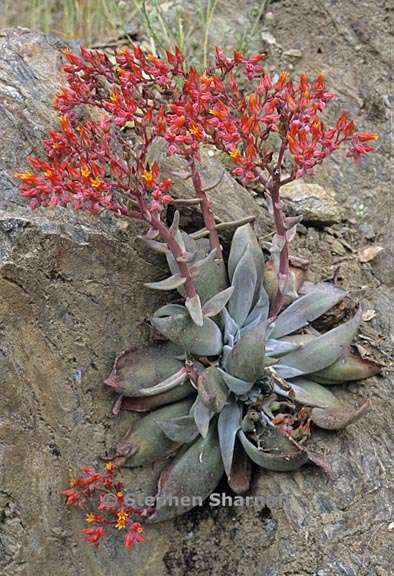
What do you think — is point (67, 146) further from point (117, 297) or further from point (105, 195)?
point (117, 297)

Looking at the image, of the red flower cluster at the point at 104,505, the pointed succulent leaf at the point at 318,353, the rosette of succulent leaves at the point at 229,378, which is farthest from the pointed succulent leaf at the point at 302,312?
the red flower cluster at the point at 104,505

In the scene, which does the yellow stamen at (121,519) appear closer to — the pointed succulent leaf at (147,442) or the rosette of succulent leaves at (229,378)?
the rosette of succulent leaves at (229,378)

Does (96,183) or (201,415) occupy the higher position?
(96,183)

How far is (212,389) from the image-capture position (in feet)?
9.39

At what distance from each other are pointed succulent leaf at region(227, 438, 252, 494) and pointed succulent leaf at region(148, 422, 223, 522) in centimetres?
6

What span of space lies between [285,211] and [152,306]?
1009mm

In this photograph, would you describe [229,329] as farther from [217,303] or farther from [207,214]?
[207,214]

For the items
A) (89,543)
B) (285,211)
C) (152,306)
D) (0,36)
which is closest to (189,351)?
(152,306)

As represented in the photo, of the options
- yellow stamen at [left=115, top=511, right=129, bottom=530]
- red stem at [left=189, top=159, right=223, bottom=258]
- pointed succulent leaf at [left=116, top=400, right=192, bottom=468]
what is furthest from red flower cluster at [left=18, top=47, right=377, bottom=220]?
yellow stamen at [left=115, top=511, right=129, bottom=530]

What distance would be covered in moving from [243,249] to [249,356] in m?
0.53

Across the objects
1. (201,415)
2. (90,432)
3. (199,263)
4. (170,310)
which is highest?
(199,263)

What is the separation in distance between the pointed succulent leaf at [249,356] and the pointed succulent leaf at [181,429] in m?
0.26

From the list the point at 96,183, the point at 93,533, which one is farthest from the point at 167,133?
the point at 93,533

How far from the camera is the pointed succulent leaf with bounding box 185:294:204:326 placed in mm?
2834
